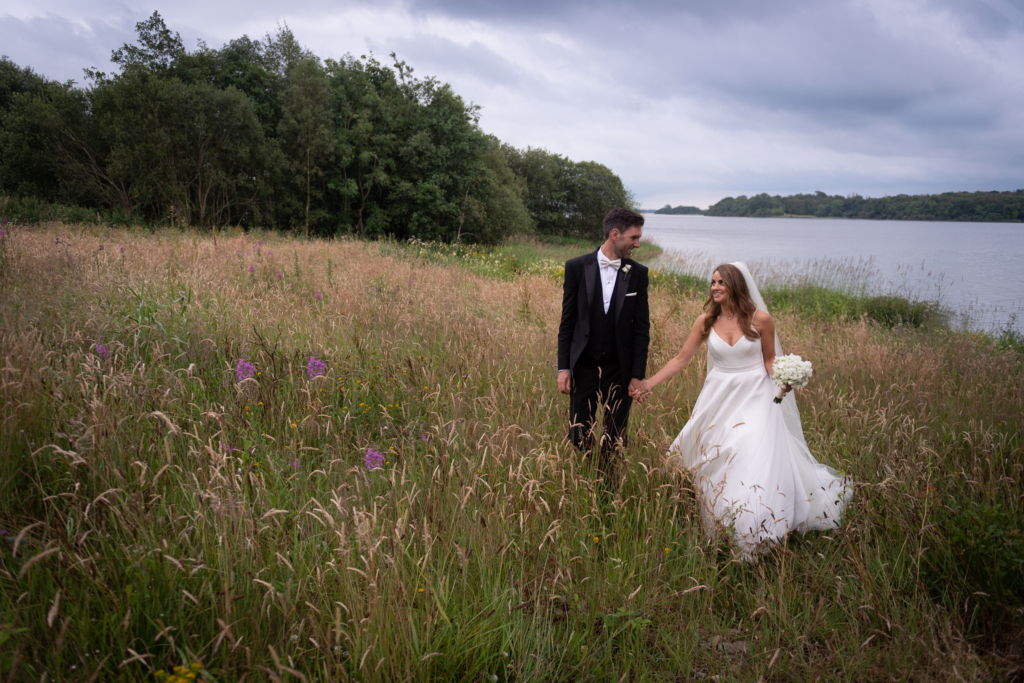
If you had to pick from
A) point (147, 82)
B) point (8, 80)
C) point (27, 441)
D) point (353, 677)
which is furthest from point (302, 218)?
point (353, 677)

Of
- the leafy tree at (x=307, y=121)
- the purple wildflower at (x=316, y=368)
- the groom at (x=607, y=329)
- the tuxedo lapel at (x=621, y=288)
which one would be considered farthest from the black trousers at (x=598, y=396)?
the leafy tree at (x=307, y=121)

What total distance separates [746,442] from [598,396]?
0.99 m

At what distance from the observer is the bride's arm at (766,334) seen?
11.8 feet

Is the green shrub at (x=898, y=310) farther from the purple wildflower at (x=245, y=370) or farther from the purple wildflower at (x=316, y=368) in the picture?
the purple wildflower at (x=245, y=370)

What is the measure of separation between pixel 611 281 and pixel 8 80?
3596cm

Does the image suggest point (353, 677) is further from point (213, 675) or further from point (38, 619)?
point (38, 619)

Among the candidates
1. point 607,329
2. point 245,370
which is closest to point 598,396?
point 607,329

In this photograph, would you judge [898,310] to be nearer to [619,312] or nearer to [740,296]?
[740,296]

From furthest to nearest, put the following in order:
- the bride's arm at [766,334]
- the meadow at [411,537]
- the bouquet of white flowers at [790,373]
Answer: the bride's arm at [766,334], the bouquet of white flowers at [790,373], the meadow at [411,537]

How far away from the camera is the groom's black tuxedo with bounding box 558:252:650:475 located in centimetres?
367

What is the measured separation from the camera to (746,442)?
336 centimetres

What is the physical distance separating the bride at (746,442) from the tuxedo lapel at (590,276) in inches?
28.1

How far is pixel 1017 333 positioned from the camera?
34.5 ft

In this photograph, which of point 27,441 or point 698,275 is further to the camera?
point 698,275
